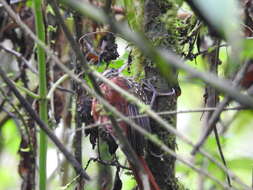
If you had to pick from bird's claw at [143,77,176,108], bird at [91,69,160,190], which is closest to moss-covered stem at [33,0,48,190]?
bird at [91,69,160,190]

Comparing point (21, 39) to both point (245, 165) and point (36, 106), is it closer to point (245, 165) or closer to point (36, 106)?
point (36, 106)

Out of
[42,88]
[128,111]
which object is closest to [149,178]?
[128,111]

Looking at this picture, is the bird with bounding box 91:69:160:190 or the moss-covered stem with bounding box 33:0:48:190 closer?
the moss-covered stem with bounding box 33:0:48:190

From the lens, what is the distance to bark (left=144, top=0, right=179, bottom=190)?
48.8 inches

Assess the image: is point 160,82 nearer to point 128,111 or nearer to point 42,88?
point 128,111

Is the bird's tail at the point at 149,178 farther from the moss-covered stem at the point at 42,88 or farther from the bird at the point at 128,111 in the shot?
the moss-covered stem at the point at 42,88

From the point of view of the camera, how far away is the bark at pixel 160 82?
1.24 m

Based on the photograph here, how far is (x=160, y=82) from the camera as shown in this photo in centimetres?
128

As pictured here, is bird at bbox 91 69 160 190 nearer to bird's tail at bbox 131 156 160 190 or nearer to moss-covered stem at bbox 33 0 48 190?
bird's tail at bbox 131 156 160 190

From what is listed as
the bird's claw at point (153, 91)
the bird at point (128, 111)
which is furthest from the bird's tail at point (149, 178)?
the bird's claw at point (153, 91)

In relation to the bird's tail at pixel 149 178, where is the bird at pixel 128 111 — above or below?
above

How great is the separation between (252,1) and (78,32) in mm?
672

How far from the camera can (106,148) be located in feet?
4.76

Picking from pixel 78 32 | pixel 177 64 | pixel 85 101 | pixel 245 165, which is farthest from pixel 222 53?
pixel 177 64
